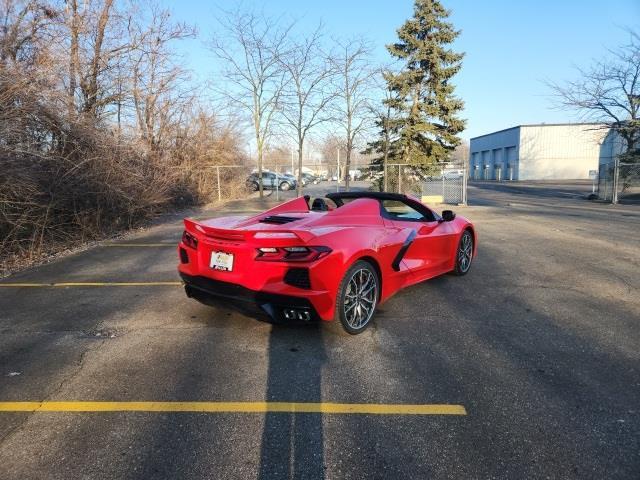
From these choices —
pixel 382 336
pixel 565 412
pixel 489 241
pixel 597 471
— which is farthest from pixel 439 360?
pixel 489 241

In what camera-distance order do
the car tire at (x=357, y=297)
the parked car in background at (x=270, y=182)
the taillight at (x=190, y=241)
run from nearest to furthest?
1. the car tire at (x=357, y=297)
2. the taillight at (x=190, y=241)
3. the parked car in background at (x=270, y=182)

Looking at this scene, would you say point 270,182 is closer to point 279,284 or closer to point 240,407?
point 279,284

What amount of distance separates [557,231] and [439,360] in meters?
9.20

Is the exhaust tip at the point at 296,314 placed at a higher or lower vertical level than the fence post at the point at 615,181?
lower

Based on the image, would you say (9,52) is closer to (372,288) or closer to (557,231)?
(372,288)

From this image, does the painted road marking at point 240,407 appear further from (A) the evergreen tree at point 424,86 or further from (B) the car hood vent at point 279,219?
(A) the evergreen tree at point 424,86

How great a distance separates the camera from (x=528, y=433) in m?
2.64

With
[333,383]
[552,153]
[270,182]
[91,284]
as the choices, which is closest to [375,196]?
[333,383]

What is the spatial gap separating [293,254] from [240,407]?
1.31 meters

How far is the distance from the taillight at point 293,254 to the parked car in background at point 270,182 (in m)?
25.1

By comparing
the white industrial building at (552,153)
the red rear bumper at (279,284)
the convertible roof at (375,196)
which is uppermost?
the white industrial building at (552,153)

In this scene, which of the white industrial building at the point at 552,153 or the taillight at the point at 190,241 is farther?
the white industrial building at the point at 552,153

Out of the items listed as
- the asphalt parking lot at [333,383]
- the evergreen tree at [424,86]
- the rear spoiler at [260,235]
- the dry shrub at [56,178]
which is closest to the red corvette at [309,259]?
the rear spoiler at [260,235]

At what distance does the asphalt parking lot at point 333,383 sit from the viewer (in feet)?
7.87
